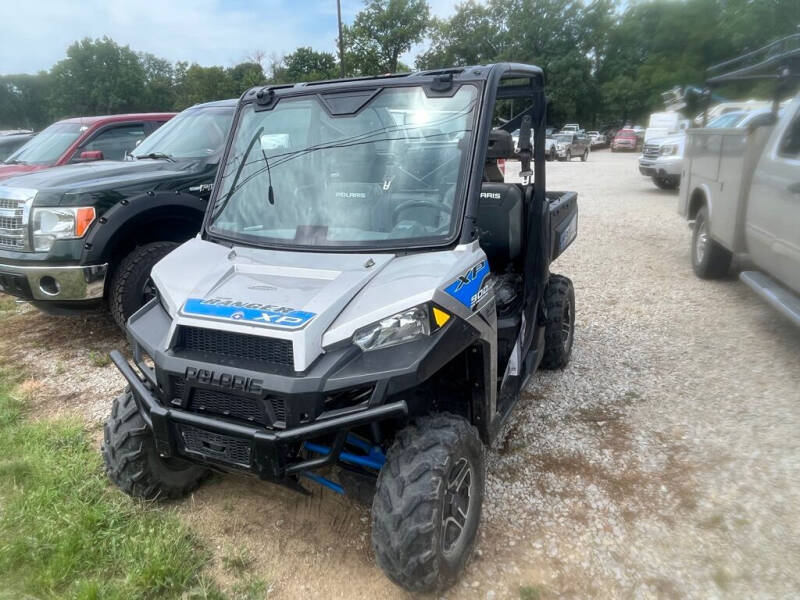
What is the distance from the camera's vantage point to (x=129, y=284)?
4.98 meters

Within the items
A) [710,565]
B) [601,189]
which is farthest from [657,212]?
[710,565]

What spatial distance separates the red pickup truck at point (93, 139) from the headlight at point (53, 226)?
3.08 m

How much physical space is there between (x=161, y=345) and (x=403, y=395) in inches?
41.5

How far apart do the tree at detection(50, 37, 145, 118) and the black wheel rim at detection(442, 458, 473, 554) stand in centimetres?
6410

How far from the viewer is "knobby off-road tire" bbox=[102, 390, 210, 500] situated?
2.89m

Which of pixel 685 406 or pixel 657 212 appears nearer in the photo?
pixel 685 406

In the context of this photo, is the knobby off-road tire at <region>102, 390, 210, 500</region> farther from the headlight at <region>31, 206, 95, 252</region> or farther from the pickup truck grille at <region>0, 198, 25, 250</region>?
the pickup truck grille at <region>0, 198, 25, 250</region>

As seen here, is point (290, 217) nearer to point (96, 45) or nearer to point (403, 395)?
point (403, 395)

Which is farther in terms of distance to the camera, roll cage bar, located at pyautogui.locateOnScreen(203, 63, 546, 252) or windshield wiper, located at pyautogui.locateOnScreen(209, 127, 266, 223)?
windshield wiper, located at pyautogui.locateOnScreen(209, 127, 266, 223)

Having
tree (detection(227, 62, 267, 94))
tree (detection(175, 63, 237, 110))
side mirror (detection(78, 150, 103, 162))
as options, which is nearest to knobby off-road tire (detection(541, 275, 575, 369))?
side mirror (detection(78, 150, 103, 162))

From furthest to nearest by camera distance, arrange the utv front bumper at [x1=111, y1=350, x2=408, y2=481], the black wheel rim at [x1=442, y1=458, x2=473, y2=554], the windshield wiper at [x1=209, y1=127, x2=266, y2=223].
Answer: the windshield wiper at [x1=209, y1=127, x2=266, y2=223]
the black wheel rim at [x1=442, y1=458, x2=473, y2=554]
the utv front bumper at [x1=111, y1=350, x2=408, y2=481]

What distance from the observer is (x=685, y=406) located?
4207mm

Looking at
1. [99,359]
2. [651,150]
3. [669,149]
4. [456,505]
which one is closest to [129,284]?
[99,359]

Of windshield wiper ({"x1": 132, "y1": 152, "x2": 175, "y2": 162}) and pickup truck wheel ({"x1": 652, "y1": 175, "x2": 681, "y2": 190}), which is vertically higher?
windshield wiper ({"x1": 132, "y1": 152, "x2": 175, "y2": 162})
